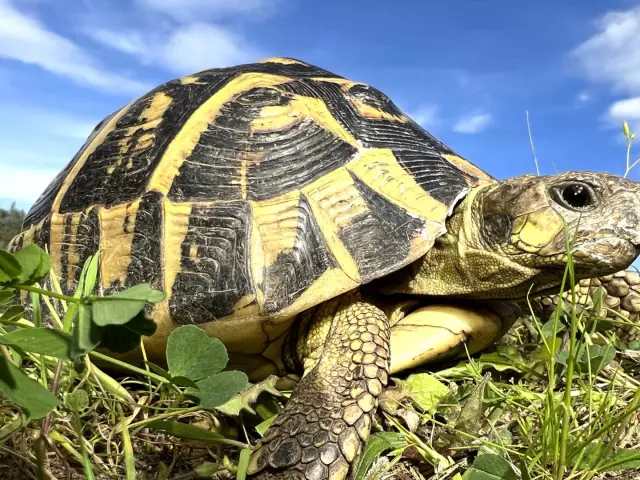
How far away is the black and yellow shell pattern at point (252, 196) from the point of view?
6.80ft

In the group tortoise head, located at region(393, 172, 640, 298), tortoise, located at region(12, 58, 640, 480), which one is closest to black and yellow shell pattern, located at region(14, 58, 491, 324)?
tortoise, located at region(12, 58, 640, 480)

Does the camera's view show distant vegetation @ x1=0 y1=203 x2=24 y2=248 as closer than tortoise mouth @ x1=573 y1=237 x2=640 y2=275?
No

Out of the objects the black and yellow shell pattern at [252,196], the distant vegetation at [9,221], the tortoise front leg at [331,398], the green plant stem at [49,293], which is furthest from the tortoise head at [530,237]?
the distant vegetation at [9,221]

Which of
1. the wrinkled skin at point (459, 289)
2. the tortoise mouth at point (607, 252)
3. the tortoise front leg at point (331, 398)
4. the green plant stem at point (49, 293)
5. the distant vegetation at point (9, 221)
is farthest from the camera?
the distant vegetation at point (9, 221)

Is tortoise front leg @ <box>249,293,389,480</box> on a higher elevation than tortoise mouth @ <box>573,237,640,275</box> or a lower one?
lower

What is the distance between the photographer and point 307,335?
2172mm

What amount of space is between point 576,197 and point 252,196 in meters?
1.26

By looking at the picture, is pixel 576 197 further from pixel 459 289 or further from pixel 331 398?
pixel 331 398

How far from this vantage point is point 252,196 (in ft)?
7.18

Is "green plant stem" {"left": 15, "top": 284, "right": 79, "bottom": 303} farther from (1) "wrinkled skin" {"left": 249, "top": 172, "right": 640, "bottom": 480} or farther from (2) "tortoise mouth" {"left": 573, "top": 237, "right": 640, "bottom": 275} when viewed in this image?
(2) "tortoise mouth" {"left": 573, "top": 237, "right": 640, "bottom": 275}

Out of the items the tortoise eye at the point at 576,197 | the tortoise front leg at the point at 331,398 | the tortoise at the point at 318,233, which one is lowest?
the tortoise front leg at the point at 331,398

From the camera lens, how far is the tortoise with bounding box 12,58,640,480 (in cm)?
204

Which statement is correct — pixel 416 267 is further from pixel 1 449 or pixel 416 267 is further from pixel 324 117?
pixel 1 449

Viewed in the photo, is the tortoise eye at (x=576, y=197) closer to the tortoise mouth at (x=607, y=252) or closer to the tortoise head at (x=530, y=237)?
the tortoise head at (x=530, y=237)
